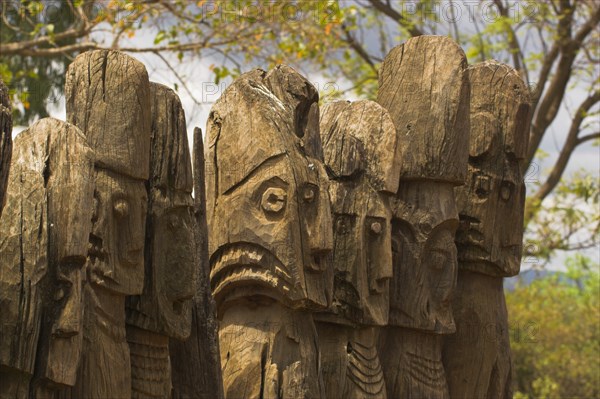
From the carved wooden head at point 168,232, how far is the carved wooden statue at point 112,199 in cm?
16

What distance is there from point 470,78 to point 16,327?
4.36 m

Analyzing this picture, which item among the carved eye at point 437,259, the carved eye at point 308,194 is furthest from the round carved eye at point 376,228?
the carved eye at point 308,194

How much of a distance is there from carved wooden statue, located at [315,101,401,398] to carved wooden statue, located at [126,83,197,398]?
1264mm

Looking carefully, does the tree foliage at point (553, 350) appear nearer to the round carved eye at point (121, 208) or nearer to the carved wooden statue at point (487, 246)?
the carved wooden statue at point (487, 246)

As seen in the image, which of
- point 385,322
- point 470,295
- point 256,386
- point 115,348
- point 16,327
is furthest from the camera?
point 470,295

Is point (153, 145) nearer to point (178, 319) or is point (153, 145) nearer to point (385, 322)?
point (178, 319)

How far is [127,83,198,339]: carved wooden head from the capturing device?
590 cm

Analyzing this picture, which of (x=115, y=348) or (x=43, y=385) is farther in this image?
(x=115, y=348)

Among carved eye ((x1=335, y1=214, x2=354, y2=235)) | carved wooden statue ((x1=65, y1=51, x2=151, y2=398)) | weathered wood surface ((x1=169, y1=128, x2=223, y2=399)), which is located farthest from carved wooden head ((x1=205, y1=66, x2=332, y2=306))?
carved wooden statue ((x1=65, y1=51, x2=151, y2=398))

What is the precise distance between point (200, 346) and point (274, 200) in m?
0.83

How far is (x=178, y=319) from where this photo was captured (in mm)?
5926

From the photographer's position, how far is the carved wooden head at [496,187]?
8.19 metres

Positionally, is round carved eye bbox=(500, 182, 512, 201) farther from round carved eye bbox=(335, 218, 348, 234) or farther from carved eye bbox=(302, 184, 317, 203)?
carved eye bbox=(302, 184, 317, 203)

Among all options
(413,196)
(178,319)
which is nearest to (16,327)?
(178,319)
